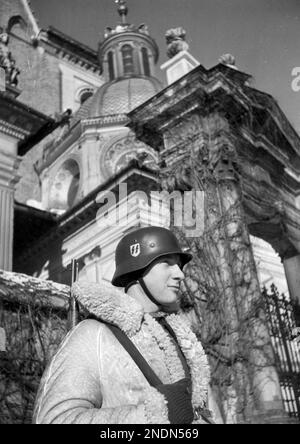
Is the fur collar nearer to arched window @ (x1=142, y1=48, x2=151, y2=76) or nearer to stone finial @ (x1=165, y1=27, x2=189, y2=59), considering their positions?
stone finial @ (x1=165, y1=27, x2=189, y2=59)

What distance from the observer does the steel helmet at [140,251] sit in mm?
2123

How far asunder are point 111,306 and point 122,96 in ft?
74.9

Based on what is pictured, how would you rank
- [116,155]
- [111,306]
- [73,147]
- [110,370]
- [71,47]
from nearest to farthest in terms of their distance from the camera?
[110,370]
[111,306]
[116,155]
[73,147]
[71,47]

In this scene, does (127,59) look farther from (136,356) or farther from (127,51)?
(136,356)

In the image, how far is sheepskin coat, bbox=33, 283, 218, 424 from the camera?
155 centimetres

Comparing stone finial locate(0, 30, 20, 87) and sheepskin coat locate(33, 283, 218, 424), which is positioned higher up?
stone finial locate(0, 30, 20, 87)

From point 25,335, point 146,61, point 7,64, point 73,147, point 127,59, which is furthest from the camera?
point 146,61

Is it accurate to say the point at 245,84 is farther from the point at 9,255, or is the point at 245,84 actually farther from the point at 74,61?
the point at 74,61

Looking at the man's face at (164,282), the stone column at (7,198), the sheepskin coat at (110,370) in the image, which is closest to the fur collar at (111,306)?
the sheepskin coat at (110,370)

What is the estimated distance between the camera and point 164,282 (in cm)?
211

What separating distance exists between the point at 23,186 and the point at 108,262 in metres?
12.3

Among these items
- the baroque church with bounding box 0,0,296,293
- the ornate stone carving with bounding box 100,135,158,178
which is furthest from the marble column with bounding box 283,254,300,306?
the ornate stone carving with bounding box 100,135,158,178

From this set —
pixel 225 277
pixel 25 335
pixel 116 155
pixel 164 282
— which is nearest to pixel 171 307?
pixel 164 282

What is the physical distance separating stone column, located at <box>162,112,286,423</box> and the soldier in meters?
5.31
